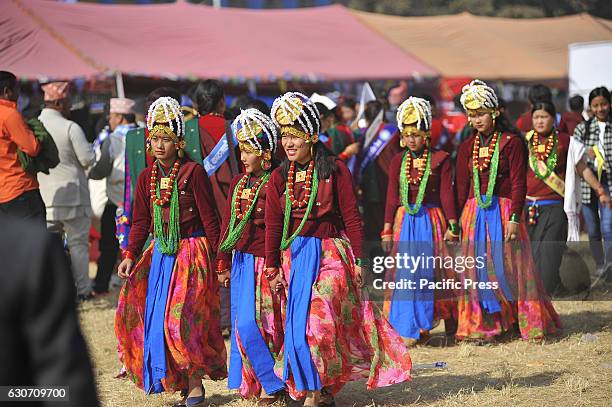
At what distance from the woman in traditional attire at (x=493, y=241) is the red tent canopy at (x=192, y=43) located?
832 cm

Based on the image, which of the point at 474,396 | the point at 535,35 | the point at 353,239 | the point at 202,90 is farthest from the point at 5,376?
the point at 535,35

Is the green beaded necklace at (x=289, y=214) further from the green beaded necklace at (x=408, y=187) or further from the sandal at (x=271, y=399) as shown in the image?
the green beaded necklace at (x=408, y=187)

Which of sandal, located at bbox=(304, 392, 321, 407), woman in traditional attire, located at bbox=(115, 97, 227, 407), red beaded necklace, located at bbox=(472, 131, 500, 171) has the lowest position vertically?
sandal, located at bbox=(304, 392, 321, 407)

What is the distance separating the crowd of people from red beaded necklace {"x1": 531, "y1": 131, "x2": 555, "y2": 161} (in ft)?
0.06

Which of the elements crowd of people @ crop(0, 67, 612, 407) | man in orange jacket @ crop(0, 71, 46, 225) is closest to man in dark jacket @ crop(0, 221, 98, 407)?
crowd of people @ crop(0, 67, 612, 407)

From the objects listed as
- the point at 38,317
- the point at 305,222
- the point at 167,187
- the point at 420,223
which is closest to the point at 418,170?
the point at 420,223

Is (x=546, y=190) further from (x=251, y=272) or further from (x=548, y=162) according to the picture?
(x=251, y=272)

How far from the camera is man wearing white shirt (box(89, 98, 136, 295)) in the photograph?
32.2ft

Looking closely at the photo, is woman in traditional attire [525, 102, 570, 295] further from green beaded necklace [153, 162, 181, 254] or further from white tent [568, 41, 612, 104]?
white tent [568, 41, 612, 104]

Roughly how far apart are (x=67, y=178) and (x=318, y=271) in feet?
15.7

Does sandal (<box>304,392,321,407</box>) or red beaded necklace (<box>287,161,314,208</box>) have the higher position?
red beaded necklace (<box>287,161,314,208</box>)

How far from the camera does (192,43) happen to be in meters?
17.8

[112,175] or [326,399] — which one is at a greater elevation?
[112,175]

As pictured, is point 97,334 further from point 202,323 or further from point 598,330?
point 598,330
